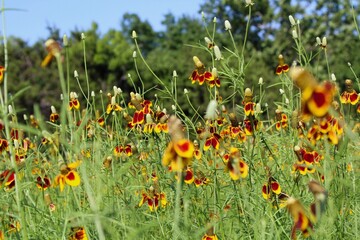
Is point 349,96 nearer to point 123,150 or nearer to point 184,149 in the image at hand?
point 123,150

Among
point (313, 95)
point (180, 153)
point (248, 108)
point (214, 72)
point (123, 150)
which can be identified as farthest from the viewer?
point (123, 150)

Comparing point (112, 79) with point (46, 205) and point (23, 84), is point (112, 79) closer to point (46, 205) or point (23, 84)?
point (23, 84)

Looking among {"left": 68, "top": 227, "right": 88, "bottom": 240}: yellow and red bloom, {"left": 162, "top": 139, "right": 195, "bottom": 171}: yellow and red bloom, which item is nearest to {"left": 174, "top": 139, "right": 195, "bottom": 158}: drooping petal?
{"left": 162, "top": 139, "right": 195, "bottom": 171}: yellow and red bloom

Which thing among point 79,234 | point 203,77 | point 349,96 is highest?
point 203,77

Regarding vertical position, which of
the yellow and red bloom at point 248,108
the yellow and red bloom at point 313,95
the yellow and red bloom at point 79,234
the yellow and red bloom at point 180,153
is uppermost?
the yellow and red bloom at point 248,108

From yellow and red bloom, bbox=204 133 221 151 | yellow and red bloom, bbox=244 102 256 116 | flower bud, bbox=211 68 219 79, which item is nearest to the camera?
yellow and red bloom, bbox=244 102 256 116

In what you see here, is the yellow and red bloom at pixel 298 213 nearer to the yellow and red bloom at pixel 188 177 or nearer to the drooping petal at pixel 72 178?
the drooping petal at pixel 72 178

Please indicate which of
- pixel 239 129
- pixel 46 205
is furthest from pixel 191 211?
pixel 46 205

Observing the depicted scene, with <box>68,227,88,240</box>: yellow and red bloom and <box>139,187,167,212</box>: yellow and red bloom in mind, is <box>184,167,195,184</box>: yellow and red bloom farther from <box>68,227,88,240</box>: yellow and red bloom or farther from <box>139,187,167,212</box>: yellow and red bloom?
<box>68,227,88,240</box>: yellow and red bloom

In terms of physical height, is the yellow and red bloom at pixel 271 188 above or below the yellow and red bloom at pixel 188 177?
below

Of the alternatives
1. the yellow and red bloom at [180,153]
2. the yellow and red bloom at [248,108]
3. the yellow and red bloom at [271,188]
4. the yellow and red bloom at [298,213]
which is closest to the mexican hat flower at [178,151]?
the yellow and red bloom at [180,153]

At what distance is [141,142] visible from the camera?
3936mm

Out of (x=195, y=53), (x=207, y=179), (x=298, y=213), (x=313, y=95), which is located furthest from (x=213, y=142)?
(x=195, y=53)

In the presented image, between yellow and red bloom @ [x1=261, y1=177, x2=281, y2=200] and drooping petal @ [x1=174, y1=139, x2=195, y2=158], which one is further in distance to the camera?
yellow and red bloom @ [x1=261, y1=177, x2=281, y2=200]
